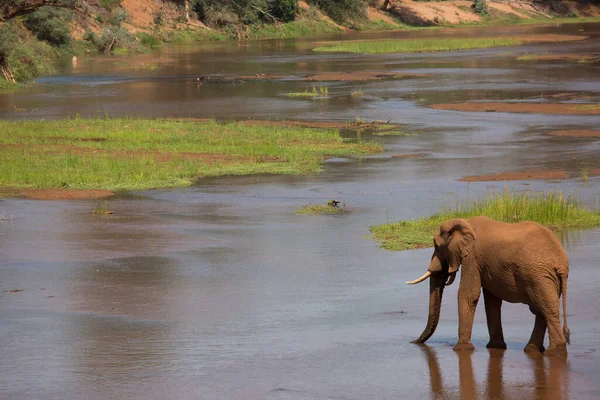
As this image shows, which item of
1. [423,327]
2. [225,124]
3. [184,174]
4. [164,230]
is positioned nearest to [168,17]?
[225,124]

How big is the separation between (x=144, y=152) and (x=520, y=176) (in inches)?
337

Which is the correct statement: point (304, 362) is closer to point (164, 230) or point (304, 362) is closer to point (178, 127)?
point (164, 230)

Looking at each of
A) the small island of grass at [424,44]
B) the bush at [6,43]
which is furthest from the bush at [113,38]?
the bush at [6,43]

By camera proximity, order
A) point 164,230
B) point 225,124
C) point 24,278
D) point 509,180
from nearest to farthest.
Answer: point 24,278 < point 164,230 < point 509,180 < point 225,124

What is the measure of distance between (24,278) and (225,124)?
17467 millimetres

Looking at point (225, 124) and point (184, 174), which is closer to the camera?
point (184, 174)

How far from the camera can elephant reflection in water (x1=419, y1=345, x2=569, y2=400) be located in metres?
7.82

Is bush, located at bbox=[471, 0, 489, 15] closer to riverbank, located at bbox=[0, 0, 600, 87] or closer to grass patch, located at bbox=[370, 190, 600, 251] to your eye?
riverbank, located at bbox=[0, 0, 600, 87]

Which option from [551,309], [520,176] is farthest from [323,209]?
[551,309]

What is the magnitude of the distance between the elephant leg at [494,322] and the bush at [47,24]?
182 ft

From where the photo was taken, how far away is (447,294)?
11.3 metres

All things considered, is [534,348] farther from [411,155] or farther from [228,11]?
[228,11]

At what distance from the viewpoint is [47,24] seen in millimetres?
61531

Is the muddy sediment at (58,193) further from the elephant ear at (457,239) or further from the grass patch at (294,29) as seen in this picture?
the grass patch at (294,29)
